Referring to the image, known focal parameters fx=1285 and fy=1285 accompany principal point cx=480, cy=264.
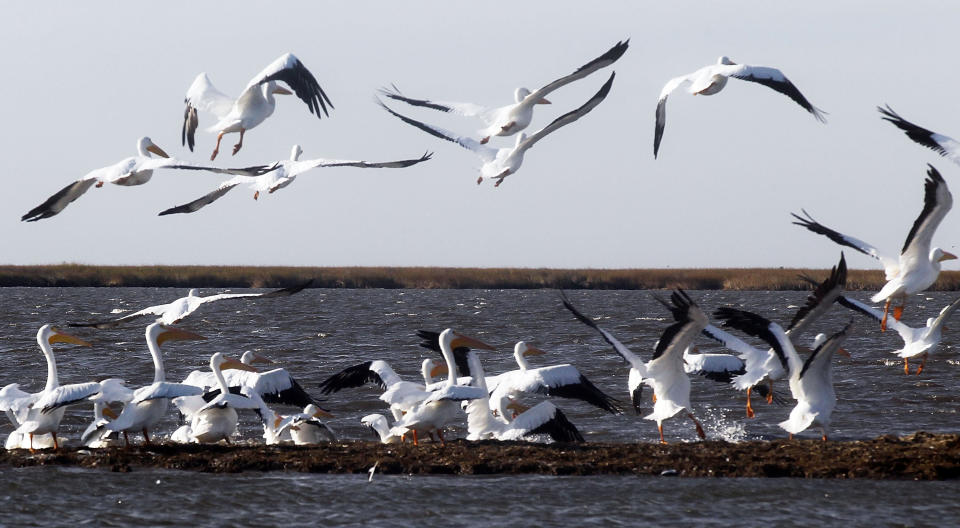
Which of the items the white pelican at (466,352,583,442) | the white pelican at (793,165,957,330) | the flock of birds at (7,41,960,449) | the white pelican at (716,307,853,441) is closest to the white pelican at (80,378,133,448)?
the flock of birds at (7,41,960,449)

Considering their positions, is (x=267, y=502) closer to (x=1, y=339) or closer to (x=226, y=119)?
(x=226, y=119)

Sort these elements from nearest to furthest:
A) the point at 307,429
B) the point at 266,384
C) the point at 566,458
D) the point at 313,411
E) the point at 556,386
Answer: the point at 566,458 < the point at 556,386 < the point at 307,429 < the point at 313,411 < the point at 266,384

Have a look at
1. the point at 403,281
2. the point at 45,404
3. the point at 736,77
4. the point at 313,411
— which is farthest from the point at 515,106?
the point at 403,281

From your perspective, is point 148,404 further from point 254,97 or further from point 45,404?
point 254,97

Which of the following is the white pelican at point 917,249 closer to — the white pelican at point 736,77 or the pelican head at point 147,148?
the white pelican at point 736,77

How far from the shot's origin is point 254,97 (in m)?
11.8

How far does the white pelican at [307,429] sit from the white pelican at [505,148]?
9.76 ft

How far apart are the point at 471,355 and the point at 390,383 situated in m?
0.75

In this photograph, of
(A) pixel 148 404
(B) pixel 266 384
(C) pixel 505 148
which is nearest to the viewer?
(A) pixel 148 404

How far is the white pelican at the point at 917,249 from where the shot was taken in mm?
10773

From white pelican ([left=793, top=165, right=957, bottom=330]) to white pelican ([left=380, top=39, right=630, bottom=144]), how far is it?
87.0 inches

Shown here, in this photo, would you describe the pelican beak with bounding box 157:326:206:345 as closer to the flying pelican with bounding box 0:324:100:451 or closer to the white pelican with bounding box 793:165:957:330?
the flying pelican with bounding box 0:324:100:451

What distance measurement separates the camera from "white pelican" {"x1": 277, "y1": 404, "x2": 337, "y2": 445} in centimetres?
1077

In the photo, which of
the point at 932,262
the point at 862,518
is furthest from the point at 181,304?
the point at 932,262
